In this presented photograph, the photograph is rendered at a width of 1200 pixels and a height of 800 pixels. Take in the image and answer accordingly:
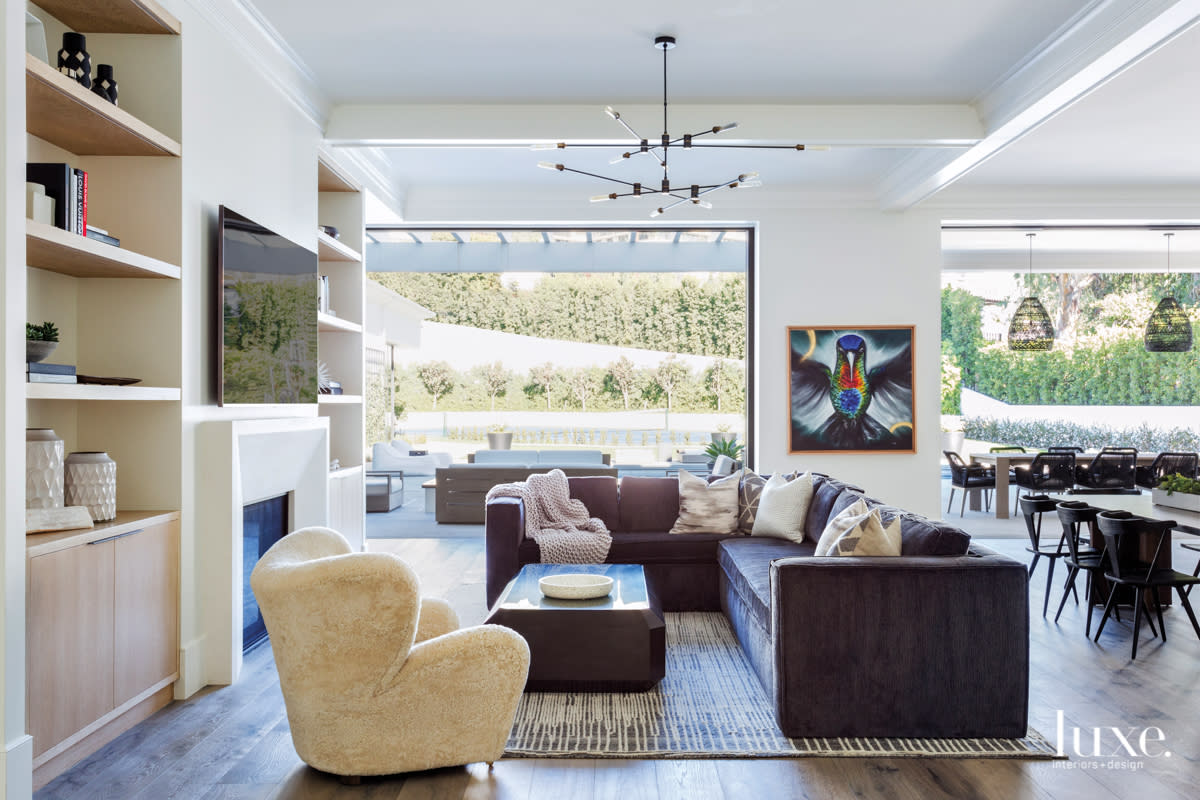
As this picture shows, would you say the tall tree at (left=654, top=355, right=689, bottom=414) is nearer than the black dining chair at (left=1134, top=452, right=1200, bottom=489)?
No

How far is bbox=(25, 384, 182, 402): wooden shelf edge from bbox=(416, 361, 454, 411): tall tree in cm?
1278

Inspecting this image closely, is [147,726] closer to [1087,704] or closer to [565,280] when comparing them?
[1087,704]

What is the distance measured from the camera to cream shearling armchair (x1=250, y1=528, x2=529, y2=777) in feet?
8.32

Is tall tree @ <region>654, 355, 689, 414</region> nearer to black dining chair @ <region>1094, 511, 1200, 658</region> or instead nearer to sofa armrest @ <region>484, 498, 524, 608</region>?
sofa armrest @ <region>484, 498, 524, 608</region>

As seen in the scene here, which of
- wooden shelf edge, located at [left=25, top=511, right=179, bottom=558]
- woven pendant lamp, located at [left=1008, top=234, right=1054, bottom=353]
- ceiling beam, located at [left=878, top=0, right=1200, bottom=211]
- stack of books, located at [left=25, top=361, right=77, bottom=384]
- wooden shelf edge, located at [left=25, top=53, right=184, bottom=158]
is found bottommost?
wooden shelf edge, located at [left=25, top=511, right=179, bottom=558]

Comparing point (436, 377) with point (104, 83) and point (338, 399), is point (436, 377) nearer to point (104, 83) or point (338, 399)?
point (338, 399)

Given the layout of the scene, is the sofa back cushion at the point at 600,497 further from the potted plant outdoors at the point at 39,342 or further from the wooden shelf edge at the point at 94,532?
the potted plant outdoors at the point at 39,342

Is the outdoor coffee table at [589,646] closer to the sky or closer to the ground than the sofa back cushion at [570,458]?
closer to the ground

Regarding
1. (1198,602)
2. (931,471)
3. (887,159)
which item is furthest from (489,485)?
(1198,602)

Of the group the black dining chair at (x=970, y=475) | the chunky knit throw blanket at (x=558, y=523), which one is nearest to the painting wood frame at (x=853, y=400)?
the black dining chair at (x=970, y=475)

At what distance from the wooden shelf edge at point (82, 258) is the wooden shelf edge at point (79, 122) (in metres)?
0.45

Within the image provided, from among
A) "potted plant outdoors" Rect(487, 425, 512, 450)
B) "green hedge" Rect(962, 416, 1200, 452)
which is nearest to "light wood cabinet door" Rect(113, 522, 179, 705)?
"potted plant outdoors" Rect(487, 425, 512, 450)

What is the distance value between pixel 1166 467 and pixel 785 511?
578 centimetres

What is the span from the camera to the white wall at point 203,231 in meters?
3.64
